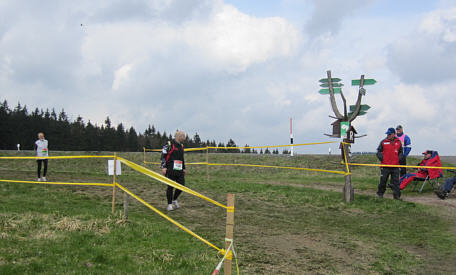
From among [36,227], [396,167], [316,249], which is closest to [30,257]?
[36,227]

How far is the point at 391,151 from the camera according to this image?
1182cm

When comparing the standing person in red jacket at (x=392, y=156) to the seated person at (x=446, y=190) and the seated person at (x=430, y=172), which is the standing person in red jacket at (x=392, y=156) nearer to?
the seated person at (x=446, y=190)

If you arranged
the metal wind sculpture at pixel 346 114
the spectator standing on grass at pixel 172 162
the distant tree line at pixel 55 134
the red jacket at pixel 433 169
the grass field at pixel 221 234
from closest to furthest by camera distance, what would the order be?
the grass field at pixel 221 234 → the spectator standing on grass at pixel 172 162 → the metal wind sculpture at pixel 346 114 → the red jacket at pixel 433 169 → the distant tree line at pixel 55 134

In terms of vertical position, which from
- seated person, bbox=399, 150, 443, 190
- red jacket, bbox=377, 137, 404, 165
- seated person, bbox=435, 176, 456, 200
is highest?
red jacket, bbox=377, 137, 404, 165

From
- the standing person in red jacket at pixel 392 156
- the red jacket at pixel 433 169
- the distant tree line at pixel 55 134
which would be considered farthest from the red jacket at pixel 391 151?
the distant tree line at pixel 55 134

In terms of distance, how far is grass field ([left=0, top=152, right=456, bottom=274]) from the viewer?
5.25 meters

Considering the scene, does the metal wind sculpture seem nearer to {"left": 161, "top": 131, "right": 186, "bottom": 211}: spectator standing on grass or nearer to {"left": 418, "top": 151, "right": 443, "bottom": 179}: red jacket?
{"left": 418, "top": 151, "right": 443, "bottom": 179}: red jacket

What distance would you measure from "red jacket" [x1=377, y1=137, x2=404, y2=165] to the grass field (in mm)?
1327

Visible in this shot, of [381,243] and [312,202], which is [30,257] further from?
[312,202]

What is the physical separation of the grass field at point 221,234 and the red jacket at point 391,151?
133 cm

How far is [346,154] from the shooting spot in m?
11.5

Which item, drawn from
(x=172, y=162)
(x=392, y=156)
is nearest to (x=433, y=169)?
(x=392, y=156)

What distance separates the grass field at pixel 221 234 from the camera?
207 inches

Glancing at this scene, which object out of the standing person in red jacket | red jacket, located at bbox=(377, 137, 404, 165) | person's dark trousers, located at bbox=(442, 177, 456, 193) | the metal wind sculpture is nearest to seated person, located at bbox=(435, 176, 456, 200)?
person's dark trousers, located at bbox=(442, 177, 456, 193)
